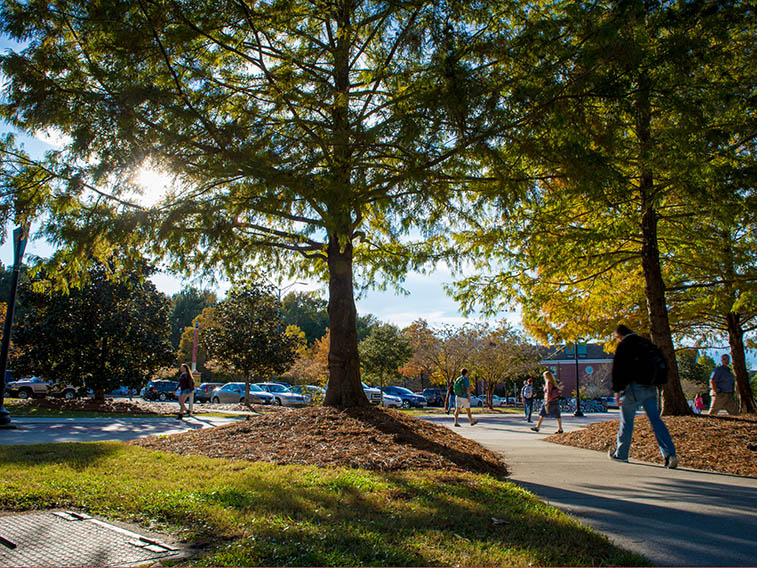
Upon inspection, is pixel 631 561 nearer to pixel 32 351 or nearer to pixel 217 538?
pixel 217 538

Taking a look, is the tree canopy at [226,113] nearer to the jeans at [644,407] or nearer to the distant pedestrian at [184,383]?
the jeans at [644,407]

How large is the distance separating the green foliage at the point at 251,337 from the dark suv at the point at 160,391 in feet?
49.5

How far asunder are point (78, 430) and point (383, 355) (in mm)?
24868

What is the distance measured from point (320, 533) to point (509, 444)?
8474 mm

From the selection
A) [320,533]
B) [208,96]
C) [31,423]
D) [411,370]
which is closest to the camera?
[320,533]

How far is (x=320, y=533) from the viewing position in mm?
3473

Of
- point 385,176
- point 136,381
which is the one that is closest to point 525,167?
point 385,176

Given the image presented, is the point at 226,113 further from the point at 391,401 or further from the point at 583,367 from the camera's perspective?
the point at 583,367

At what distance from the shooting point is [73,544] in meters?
3.34

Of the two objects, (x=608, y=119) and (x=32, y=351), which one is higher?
(x=608, y=119)

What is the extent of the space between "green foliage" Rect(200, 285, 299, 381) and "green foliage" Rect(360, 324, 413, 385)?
34.6ft

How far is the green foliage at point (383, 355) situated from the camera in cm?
3638

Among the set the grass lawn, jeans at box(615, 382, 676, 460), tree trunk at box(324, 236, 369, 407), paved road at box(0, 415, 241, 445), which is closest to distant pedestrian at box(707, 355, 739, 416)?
jeans at box(615, 382, 676, 460)

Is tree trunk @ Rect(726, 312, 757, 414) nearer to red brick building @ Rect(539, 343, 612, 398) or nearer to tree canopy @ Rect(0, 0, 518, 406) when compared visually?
tree canopy @ Rect(0, 0, 518, 406)
